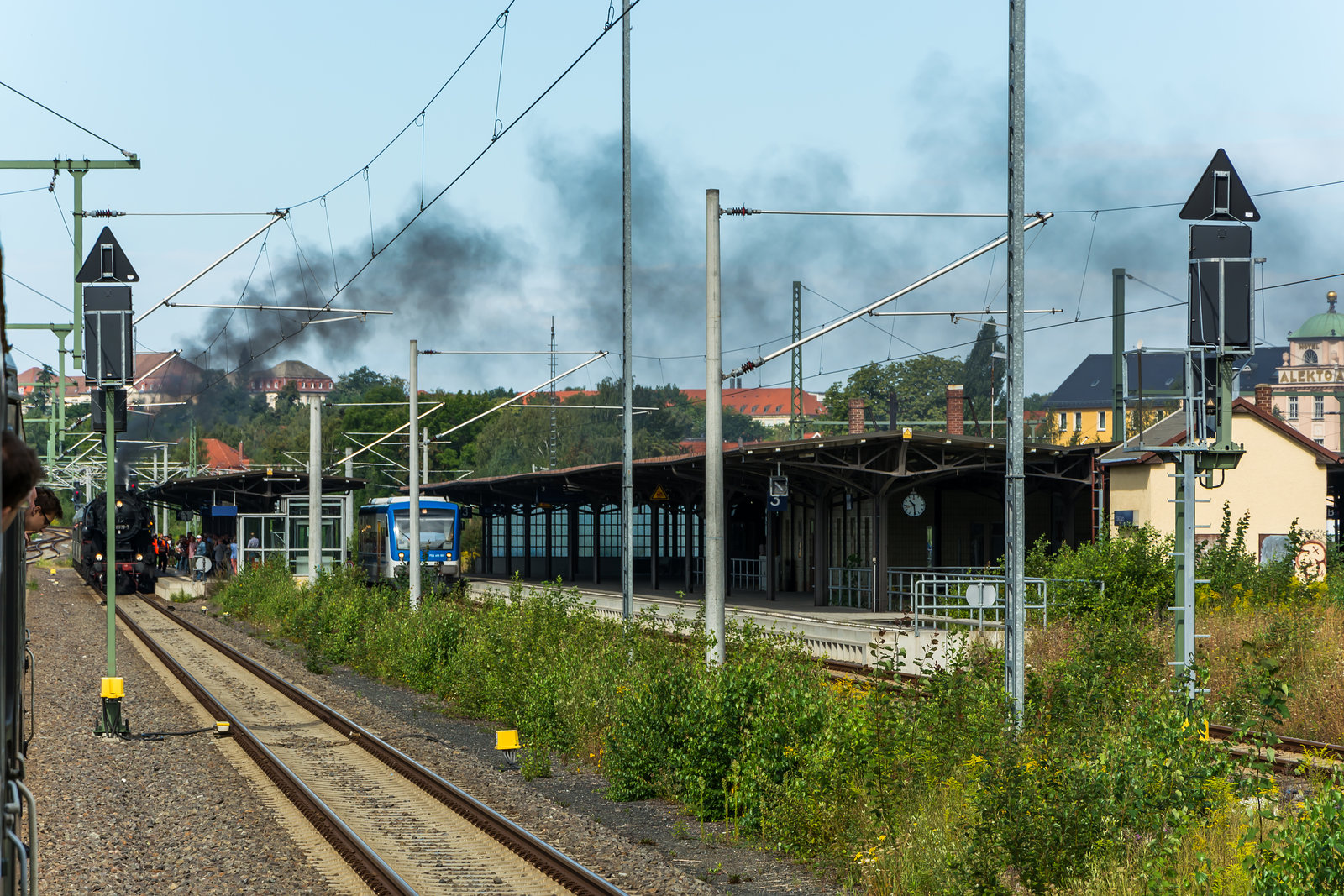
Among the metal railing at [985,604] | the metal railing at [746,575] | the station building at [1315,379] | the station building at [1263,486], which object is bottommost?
the metal railing at [746,575]

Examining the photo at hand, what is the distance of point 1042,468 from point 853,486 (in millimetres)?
4571

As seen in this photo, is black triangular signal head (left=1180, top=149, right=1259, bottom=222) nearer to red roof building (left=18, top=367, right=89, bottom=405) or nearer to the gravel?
the gravel

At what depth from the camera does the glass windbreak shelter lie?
43.6m

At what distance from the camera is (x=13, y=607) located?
482 centimetres

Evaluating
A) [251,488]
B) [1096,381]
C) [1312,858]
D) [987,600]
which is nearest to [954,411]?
[251,488]

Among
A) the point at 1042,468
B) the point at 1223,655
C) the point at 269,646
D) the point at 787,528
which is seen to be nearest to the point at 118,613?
the point at 269,646

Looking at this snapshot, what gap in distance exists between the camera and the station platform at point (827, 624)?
2061cm

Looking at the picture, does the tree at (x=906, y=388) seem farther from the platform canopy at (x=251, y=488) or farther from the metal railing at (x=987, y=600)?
the metal railing at (x=987, y=600)

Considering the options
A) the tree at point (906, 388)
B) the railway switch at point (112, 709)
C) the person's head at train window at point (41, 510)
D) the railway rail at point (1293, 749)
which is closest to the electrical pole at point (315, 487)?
the railway switch at point (112, 709)

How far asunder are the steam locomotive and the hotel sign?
116482 mm

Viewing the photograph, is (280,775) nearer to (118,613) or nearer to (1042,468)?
(1042,468)

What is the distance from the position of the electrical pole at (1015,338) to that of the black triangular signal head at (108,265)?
Answer: 10.5 m

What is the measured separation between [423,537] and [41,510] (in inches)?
1404

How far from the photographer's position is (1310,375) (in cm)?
14088
